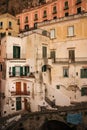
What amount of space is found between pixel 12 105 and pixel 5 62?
7.80 metres

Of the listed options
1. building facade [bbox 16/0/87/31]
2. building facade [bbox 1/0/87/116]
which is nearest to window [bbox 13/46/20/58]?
building facade [bbox 1/0/87/116]

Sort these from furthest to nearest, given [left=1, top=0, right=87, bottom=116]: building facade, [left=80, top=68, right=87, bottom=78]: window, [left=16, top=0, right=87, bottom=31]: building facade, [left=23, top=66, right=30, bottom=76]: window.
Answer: [left=16, top=0, right=87, bottom=31]: building facade → [left=23, top=66, right=30, bottom=76]: window → [left=80, top=68, right=87, bottom=78]: window → [left=1, top=0, right=87, bottom=116]: building facade

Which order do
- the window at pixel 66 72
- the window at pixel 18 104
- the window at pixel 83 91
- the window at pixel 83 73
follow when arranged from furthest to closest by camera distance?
1. the window at pixel 66 72
2. the window at pixel 83 73
3. the window at pixel 83 91
4. the window at pixel 18 104

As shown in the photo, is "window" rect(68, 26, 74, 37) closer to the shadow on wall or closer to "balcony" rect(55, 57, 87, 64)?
"balcony" rect(55, 57, 87, 64)

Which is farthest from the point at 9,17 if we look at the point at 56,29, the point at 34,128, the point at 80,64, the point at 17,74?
the point at 34,128

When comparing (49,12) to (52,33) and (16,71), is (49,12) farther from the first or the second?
(16,71)

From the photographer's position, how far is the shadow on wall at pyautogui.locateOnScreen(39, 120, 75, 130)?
37.6 meters

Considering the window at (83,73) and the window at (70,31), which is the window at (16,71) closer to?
the window at (83,73)

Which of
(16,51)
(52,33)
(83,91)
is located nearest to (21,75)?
(16,51)

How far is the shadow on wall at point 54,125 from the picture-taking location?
37.6m

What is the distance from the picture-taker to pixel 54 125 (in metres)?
38.8

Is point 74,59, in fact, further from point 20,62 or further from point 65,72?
point 20,62

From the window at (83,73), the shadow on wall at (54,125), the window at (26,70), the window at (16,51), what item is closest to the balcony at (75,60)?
the window at (83,73)

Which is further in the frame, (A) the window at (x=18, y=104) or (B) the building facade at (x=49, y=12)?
(B) the building facade at (x=49, y=12)
